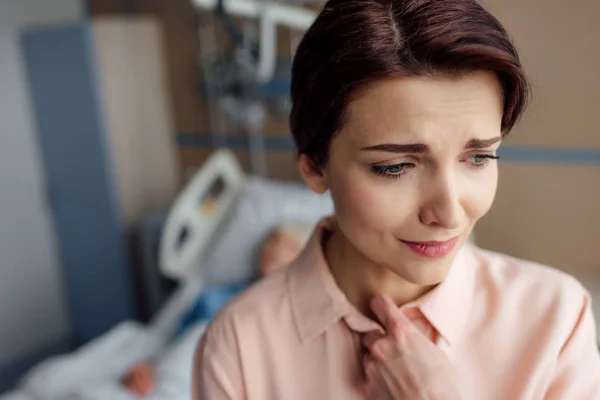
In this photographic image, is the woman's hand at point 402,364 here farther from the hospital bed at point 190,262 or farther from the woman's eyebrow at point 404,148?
the hospital bed at point 190,262

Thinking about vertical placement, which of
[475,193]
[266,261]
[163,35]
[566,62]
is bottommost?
[266,261]

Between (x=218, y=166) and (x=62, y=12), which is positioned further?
(x=62, y=12)

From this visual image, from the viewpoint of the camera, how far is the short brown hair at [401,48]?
0.71 m

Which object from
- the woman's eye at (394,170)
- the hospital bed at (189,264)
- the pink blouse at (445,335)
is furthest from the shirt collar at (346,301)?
the hospital bed at (189,264)

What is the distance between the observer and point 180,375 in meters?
1.88

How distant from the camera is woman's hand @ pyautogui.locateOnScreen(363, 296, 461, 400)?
785mm

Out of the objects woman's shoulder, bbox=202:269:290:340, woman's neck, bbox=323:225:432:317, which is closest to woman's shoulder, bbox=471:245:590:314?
woman's neck, bbox=323:225:432:317

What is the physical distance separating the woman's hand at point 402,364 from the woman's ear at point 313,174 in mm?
194

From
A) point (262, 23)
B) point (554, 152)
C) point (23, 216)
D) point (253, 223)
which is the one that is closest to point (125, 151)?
point (23, 216)

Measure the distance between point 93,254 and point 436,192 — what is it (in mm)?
2682

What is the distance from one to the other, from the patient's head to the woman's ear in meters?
1.14

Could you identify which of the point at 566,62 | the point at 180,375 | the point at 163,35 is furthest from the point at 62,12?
the point at 566,62

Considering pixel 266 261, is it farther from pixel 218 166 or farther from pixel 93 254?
pixel 93 254

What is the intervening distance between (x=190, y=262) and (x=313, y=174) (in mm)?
1631
